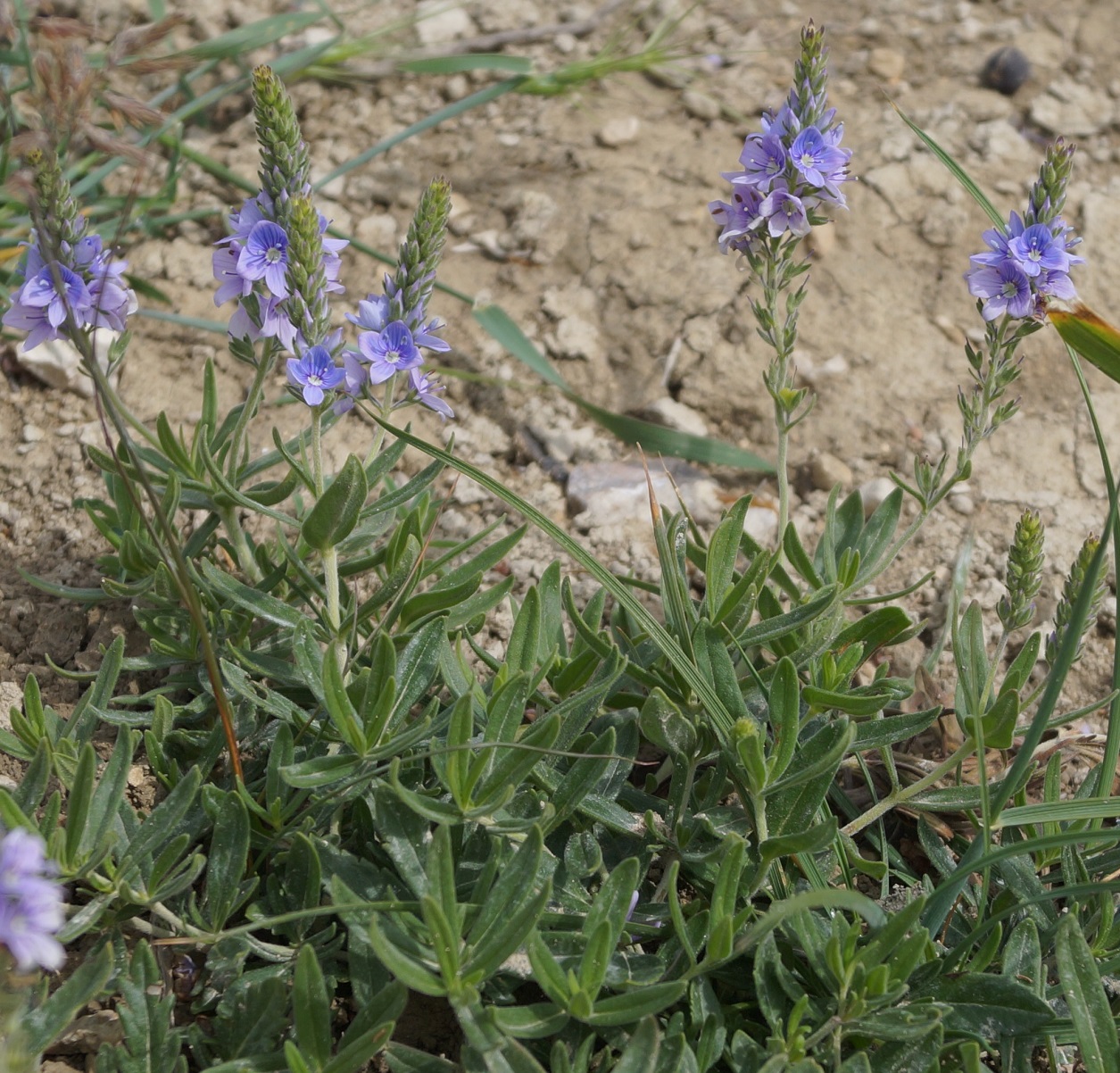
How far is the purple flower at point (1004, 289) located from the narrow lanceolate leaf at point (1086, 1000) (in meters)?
1.39

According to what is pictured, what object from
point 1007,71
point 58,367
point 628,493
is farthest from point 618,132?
point 58,367

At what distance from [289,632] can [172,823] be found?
0.70m

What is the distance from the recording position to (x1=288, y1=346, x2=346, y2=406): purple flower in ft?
8.78

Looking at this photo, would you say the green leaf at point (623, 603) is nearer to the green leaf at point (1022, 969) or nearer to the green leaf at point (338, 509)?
the green leaf at point (338, 509)

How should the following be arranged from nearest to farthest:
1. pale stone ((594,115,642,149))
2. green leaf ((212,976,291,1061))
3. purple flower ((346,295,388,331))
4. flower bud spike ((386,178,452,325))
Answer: green leaf ((212,976,291,1061))
flower bud spike ((386,178,452,325))
purple flower ((346,295,388,331))
pale stone ((594,115,642,149))

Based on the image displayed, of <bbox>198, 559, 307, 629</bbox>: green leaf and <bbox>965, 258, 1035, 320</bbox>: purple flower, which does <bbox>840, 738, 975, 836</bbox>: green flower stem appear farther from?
<bbox>198, 559, 307, 629</bbox>: green leaf

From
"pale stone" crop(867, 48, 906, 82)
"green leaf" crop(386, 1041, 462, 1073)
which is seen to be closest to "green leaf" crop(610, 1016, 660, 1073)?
"green leaf" crop(386, 1041, 462, 1073)

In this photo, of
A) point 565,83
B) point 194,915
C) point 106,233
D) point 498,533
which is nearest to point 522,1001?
point 194,915

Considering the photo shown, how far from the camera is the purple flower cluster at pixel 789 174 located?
112 inches

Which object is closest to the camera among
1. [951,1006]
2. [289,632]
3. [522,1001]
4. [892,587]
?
[951,1006]

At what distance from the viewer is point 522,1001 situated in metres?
2.66

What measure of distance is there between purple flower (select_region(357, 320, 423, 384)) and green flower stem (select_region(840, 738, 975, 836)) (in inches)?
59.4

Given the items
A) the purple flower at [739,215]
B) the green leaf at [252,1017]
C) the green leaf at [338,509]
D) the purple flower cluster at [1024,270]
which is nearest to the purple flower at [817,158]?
the purple flower at [739,215]

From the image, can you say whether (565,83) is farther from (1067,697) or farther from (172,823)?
(172,823)
